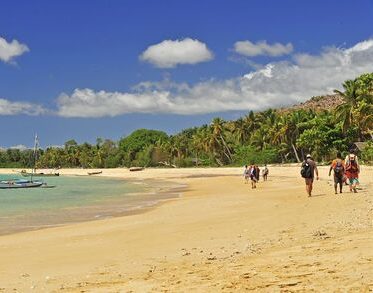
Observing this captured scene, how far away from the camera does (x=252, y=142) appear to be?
91.0 m

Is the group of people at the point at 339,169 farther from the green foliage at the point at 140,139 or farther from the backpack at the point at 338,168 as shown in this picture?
the green foliage at the point at 140,139

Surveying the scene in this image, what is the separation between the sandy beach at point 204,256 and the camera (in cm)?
641

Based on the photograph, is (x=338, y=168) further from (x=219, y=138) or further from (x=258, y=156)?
(x=219, y=138)

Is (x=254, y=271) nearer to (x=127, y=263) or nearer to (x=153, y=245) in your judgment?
(x=127, y=263)

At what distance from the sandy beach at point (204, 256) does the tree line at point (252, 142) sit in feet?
159

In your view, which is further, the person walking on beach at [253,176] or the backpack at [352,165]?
the person walking on beach at [253,176]

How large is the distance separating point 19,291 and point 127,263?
2.05 metres

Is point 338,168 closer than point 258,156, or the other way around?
point 338,168

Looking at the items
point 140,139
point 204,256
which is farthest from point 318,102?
point 204,256

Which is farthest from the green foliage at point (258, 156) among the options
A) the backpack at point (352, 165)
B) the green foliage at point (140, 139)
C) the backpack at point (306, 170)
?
the backpack at point (306, 170)

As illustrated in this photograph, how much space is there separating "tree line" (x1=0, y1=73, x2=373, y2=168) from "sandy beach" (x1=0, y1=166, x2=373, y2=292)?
48418mm

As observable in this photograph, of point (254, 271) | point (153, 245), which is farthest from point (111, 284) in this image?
point (153, 245)

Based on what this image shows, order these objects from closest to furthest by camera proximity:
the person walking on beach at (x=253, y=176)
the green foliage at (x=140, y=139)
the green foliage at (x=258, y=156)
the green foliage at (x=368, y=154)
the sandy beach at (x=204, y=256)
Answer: the sandy beach at (x=204, y=256)
the person walking on beach at (x=253, y=176)
the green foliage at (x=368, y=154)
the green foliage at (x=258, y=156)
the green foliage at (x=140, y=139)

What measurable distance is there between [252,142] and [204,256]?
83.2m
